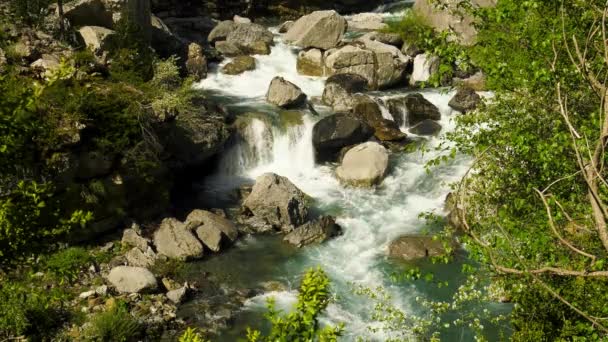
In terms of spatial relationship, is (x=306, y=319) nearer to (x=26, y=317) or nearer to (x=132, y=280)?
(x=26, y=317)

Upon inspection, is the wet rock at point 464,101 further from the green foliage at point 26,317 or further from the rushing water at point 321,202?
the green foliage at point 26,317

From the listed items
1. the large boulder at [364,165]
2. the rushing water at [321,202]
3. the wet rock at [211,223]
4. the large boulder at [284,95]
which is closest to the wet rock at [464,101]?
the rushing water at [321,202]

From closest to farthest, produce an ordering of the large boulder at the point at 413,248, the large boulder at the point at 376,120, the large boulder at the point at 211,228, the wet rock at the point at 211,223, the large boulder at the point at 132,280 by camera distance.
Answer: the large boulder at the point at 132,280 → the large boulder at the point at 413,248 → the large boulder at the point at 211,228 → the wet rock at the point at 211,223 → the large boulder at the point at 376,120

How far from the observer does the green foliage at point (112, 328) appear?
15094 mm

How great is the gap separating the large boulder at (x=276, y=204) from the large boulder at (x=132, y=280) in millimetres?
5587

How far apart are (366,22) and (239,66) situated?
12898mm

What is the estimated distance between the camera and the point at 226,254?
20.5m

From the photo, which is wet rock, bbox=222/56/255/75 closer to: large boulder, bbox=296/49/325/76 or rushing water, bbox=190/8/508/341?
rushing water, bbox=190/8/508/341

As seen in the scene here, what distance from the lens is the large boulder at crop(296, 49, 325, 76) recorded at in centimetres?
3400

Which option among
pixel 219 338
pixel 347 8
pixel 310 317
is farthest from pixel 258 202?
pixel 347 8

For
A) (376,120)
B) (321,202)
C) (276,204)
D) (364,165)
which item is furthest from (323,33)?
(276,204)

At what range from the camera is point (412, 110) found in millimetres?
29562

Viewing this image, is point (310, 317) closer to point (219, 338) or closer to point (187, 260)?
point (219, 338)

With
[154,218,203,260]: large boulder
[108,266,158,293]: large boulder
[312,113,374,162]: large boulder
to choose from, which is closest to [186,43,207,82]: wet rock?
[312,113,374,162]: large boulder
